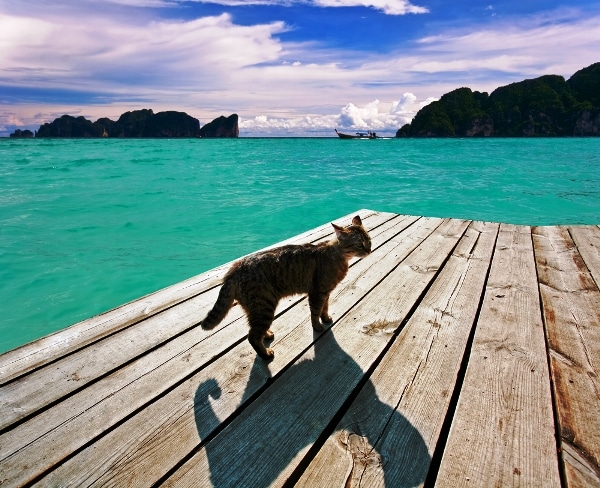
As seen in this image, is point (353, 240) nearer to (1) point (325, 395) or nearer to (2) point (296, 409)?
(1) point (325, 395)

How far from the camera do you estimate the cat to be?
228 centimetres

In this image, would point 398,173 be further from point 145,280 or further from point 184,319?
point 184,319

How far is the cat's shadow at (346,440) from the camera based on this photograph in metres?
1.53

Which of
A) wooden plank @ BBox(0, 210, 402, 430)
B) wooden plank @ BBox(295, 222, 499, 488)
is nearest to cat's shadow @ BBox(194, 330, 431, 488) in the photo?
wooden plank @ BBox(295, 222, 499, 488)

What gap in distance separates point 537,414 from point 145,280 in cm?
822

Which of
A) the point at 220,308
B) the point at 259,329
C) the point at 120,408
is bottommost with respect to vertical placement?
the point at 120,408

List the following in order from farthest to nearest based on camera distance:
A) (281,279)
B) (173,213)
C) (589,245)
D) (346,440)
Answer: (173,213) → (589,245) → (281,279) → (346,440)

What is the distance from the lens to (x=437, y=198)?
1700 centimetres

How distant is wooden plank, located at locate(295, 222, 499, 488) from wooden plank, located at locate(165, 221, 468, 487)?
0.31 feet

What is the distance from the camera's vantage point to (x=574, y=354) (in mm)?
2363

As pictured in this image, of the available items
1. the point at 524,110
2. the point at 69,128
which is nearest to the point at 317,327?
the point at 524,110

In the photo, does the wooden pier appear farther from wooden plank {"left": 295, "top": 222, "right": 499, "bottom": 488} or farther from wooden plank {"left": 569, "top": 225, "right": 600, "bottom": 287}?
wooden plank {"left": 569, "top": 225, "right": 600, "bottom": 287}

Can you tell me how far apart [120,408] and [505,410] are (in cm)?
212

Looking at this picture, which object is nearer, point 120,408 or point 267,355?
point 120,408
